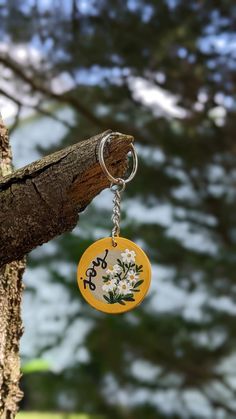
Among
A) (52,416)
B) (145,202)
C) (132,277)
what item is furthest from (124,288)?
(52,416)

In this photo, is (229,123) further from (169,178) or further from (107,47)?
(107,47)

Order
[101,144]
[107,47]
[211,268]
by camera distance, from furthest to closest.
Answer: [211,268], [107,47], [101,144]

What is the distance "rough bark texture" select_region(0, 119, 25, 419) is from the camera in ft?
1.97

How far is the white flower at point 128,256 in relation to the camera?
0.59 m

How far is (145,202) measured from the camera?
2.58 m

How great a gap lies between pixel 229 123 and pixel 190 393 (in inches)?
43.1

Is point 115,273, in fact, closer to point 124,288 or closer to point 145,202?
point 124,288

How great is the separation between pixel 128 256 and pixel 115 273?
0.8 inches

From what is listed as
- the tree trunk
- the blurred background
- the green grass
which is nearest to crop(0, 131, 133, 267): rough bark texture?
the tree trunk

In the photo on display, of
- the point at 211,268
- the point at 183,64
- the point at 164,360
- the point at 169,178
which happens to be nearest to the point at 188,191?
the point at 169,178

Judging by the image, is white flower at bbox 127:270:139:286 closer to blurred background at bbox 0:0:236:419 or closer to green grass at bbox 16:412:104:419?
blurred background at bbox 0:0:236:419

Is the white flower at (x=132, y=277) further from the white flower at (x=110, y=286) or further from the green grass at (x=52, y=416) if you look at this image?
the green grass at (x=52, y=416)

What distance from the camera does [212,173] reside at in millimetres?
2582

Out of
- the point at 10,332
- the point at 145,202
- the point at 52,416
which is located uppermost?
the point at 145,202
